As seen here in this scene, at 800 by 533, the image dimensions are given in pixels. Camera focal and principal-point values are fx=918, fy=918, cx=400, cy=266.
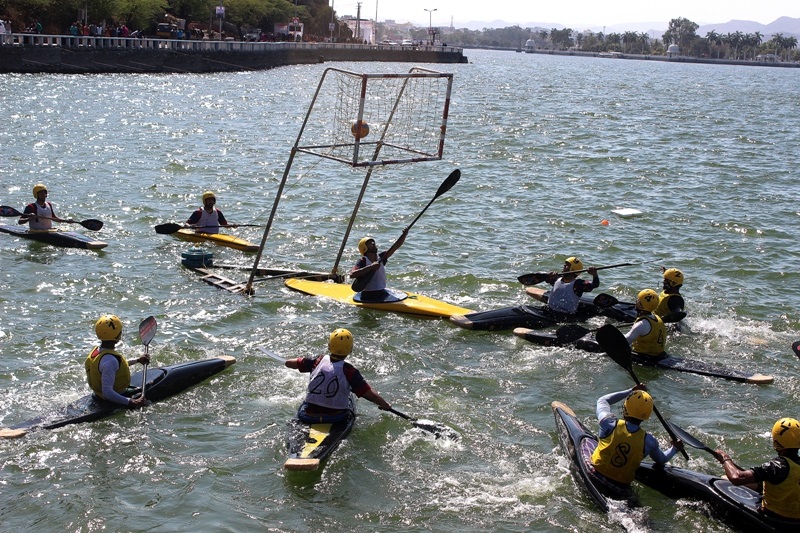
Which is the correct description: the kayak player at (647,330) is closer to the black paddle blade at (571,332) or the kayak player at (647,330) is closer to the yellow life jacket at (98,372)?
the black paddle blade at (571,332)

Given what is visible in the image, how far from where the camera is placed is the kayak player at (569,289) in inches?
636

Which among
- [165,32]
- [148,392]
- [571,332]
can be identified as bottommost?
[148,392]

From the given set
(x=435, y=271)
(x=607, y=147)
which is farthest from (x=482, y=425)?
(x=607, y=147)

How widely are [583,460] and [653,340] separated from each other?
167 inches

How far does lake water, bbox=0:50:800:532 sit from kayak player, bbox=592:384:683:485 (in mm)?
509

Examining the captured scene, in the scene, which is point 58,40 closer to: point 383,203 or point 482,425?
point 383,203

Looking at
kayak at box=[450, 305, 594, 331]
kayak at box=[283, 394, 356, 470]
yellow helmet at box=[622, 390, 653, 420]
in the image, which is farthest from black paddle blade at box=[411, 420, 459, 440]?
kayak at box=[450, 305, 594, 331]

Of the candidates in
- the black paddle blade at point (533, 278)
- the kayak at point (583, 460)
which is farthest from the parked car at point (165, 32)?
the kayak at point (583, 460)

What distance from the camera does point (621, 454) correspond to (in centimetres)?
1023

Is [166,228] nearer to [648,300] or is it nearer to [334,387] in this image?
[334,387]

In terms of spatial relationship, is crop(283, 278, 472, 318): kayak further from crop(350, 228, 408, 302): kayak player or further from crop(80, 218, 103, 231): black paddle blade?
crop(80, 218, 103, 231): black paddle blade

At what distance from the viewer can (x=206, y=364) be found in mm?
13492

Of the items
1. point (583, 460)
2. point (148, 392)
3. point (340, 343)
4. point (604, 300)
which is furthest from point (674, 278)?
point (148, 392)

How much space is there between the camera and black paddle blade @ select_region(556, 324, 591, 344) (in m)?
14.8
